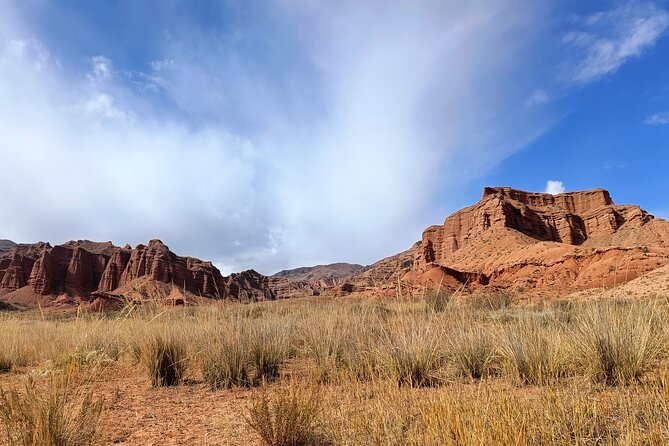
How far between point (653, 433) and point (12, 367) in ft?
29.6

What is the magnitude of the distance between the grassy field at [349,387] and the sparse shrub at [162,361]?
0.07ft

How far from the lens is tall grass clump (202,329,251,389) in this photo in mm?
5023

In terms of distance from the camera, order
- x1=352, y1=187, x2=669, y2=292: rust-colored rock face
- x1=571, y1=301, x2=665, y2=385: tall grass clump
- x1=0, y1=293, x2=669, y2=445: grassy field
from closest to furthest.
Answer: x1=0, y1=293, x2=669, y2=445: grassy field < x1=571, y1=301, x2=665, y2=385: tall grass clump < x1=352, y1=187, x2=669, y2=292: rust-colored rock face

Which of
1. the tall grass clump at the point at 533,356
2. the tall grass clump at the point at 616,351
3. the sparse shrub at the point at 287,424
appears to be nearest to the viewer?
the sparse shrub at the point at 287,424

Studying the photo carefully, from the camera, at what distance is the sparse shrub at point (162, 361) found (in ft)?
17.0

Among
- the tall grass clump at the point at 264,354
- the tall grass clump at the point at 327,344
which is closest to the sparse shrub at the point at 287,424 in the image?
the tall grass clump at the point at 327,344

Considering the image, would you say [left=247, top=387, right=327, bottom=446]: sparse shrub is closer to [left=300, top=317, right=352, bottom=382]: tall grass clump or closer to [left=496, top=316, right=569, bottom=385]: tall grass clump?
[left=300, top=317, right=352, bottom=382]: tall grass clump

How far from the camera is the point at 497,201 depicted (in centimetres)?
6425

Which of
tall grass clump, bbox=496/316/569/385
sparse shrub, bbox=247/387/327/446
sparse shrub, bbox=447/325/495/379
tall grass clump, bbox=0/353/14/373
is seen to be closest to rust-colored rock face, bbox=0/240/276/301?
tall grass clump, bbox=0/353/14/373

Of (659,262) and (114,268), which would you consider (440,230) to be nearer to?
(659,262)

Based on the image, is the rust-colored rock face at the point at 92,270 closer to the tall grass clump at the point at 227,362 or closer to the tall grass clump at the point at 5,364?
the tall grass clump at the point at 5,364

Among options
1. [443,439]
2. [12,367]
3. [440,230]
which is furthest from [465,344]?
[440,230]

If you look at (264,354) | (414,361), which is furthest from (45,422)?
(414,361)

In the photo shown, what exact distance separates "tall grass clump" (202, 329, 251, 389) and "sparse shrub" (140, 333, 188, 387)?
47 cm
